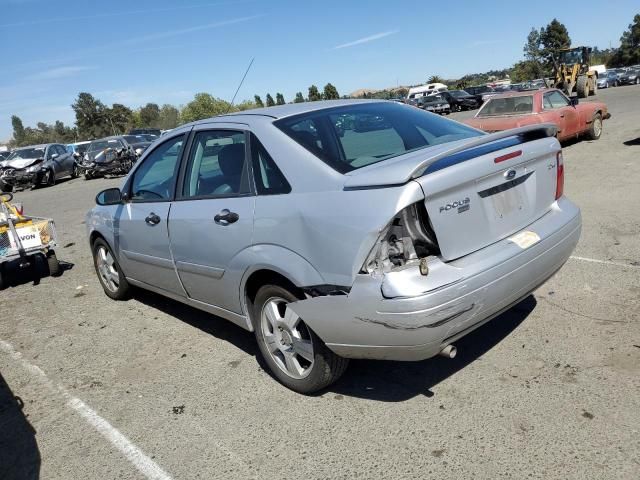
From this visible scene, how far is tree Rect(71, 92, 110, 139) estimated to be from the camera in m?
92.6

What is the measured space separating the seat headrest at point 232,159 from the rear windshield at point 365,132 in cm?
34

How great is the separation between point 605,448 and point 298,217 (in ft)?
6.20

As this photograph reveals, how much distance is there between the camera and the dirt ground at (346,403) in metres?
2.69

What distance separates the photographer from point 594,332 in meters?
3.70

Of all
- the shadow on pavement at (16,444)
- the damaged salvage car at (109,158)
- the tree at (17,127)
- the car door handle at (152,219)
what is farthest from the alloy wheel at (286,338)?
the tree at (17,127)

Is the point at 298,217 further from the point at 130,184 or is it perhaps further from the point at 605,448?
the point at 130,184

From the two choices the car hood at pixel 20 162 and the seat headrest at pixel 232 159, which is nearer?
the seat headrest at pixel 232 159

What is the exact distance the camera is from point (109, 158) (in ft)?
71.4

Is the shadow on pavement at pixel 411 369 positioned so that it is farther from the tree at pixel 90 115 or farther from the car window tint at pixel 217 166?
the tree at pixel 90 115

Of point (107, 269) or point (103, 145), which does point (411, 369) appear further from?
point (103, 145)

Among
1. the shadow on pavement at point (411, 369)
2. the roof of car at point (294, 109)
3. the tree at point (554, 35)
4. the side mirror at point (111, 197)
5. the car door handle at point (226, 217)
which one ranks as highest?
the tree at point (554, 35)

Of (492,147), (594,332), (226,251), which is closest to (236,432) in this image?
(226,251)

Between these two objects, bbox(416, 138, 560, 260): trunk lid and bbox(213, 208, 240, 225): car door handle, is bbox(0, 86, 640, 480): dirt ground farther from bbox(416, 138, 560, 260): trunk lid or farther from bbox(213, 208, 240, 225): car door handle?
bbox(213, 208, 240, 225): car door handle

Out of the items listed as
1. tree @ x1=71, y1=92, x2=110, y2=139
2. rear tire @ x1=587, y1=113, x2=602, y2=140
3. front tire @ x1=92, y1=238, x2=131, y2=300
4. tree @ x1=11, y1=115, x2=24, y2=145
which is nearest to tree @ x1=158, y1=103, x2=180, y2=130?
tree @ x1=71, y1=92, x2=110, y2=139
